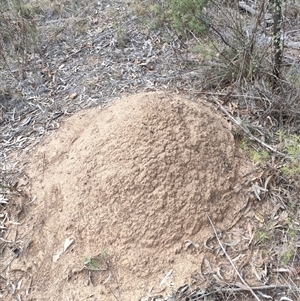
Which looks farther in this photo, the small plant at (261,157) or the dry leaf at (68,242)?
the small plant at (261,157)

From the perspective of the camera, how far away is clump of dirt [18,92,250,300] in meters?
2.20

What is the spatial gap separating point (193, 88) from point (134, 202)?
112 cm

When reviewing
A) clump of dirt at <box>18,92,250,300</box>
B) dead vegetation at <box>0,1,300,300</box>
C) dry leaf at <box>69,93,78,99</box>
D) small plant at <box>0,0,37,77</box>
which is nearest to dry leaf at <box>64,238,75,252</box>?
clump of dirt at <box>18,92,250,300</box>

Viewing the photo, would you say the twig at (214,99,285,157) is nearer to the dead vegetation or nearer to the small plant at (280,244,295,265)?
the dead vegetation

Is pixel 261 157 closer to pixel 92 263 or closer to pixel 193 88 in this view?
pixel 193 88

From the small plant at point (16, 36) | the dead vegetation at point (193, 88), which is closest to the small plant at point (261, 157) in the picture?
the dead vegetation at point (193, 88)

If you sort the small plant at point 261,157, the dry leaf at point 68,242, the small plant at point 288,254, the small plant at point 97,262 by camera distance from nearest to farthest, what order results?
the small plant at point 288,254 < the small plant at point 97,262 < the dry leaf at point 68,242 < the small plant at point 261,157

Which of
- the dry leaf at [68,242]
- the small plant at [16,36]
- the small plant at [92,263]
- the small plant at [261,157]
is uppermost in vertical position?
the small plant at [16,36]

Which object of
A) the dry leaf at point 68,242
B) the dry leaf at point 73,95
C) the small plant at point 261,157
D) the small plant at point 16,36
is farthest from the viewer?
the small plant at point 16,36

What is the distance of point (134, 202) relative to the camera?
7.61 ft

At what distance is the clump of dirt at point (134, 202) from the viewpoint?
220cm

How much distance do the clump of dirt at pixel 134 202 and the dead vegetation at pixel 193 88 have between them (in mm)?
107

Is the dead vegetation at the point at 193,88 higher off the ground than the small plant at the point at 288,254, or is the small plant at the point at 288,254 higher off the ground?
the dead vegetation at the point at 193,88

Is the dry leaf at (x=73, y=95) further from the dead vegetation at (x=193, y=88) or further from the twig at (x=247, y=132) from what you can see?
the twig at (x=247, y=132)
